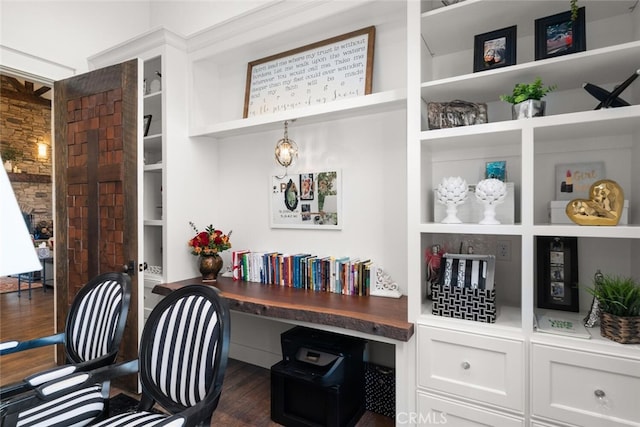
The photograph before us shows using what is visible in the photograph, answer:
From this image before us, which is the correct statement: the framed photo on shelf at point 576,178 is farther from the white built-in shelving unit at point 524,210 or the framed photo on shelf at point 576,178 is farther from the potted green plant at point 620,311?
the potted green plant at point 620,311

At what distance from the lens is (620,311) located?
1.37 m

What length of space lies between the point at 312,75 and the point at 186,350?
196 cm

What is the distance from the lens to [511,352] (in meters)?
1.50

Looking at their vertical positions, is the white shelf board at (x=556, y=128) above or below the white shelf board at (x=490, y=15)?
below

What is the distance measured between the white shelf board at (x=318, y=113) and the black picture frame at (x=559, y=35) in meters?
0.65

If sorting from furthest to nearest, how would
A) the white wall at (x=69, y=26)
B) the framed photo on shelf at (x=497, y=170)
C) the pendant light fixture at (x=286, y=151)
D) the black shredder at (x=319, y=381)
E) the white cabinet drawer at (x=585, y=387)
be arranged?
the white wall at (x=69, y=26) < the pendant light fixture at (x=286, y=151) < the black shredder at (x=319, y=381) < the framed photo on shelf at (x=497, y=170) < the white cabinet drawer at (x=585, y=387)

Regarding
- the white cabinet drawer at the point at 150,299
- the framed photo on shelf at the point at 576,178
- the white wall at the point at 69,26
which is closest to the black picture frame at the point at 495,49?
the framed photo on shelf at the point at 576,178

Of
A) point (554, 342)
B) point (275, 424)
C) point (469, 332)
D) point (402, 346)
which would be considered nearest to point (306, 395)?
point (275, 424)

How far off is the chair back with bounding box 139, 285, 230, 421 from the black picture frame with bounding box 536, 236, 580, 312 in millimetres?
1574

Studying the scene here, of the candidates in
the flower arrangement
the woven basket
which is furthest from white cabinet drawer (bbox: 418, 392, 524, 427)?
the flower arrangement

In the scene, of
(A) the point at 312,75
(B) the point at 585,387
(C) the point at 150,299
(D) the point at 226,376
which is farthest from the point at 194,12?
(B) the point at 585,387

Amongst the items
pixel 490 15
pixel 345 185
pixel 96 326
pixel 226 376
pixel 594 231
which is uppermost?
pixel 490 15

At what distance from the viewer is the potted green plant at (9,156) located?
6502mm

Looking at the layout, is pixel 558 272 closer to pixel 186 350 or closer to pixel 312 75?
pixel 186 350
